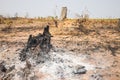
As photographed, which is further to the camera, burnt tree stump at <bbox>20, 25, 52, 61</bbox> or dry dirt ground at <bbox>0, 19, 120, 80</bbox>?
burnt tree stump at <bbox>20, 25, 52, 61</bbox>

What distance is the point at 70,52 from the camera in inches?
565

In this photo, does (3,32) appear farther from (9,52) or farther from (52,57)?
(52,57)

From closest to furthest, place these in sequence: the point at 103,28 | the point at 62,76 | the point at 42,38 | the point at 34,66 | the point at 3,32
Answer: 1. the point at 62,76
2. the point at 34,66
3. the point at 42,38
4. the point at 103,28
5. the point at 3,32

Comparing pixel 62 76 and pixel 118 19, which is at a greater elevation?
pixel 118 19

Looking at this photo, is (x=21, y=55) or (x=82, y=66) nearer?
(x=82, y=66)

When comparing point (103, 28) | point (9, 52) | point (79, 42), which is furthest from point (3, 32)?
point (103, 28)

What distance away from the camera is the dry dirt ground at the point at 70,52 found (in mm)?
12766

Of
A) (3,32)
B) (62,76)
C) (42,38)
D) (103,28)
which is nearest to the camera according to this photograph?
(62,76)

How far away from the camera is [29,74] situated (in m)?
12.9

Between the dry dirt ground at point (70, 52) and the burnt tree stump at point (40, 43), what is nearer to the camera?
the dry dirt ground at point (70, 52)

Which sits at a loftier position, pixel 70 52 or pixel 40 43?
pixel 40 43

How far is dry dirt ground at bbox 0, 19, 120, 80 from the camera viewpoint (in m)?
12.8

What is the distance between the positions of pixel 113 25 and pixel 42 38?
4.76m

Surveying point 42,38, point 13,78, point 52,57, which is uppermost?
point 42,38
